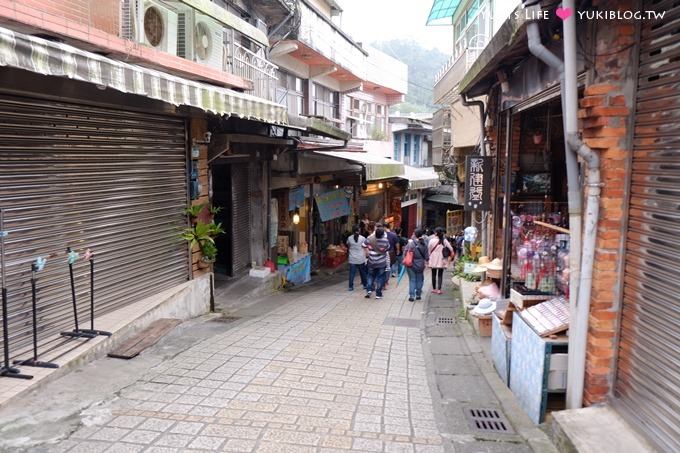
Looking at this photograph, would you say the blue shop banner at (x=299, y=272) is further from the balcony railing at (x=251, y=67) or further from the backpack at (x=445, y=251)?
the balcony railing at (x=251, y=67)

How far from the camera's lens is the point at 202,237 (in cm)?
921

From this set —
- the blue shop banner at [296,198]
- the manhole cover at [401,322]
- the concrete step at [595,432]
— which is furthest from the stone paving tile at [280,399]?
the blue shop banner at [296,198]

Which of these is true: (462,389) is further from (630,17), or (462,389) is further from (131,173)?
(131,173)

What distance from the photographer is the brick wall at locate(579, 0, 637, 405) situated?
14.4 ft

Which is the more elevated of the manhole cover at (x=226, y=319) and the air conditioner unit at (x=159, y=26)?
the air conditioner unit at (x=159, y=26)

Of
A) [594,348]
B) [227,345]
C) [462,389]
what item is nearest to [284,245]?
[227,345]

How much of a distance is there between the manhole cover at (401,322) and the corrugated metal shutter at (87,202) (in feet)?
13.0

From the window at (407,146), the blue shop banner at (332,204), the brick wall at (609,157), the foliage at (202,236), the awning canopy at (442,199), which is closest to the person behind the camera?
the brick wall at (609,157)

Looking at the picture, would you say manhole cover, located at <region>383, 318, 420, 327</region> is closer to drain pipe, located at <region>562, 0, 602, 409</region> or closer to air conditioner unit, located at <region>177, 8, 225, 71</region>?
drain pipe, located at <region>562, 0, 602, 409</region>

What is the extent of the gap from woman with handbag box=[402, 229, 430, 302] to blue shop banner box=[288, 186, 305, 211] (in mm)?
5023

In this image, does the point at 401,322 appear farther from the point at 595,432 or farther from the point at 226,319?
the point at 595,432

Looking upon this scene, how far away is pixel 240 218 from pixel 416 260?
4.69m

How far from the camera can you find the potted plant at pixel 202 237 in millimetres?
9117

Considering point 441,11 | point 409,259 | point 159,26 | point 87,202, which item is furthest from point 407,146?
point 87,202
